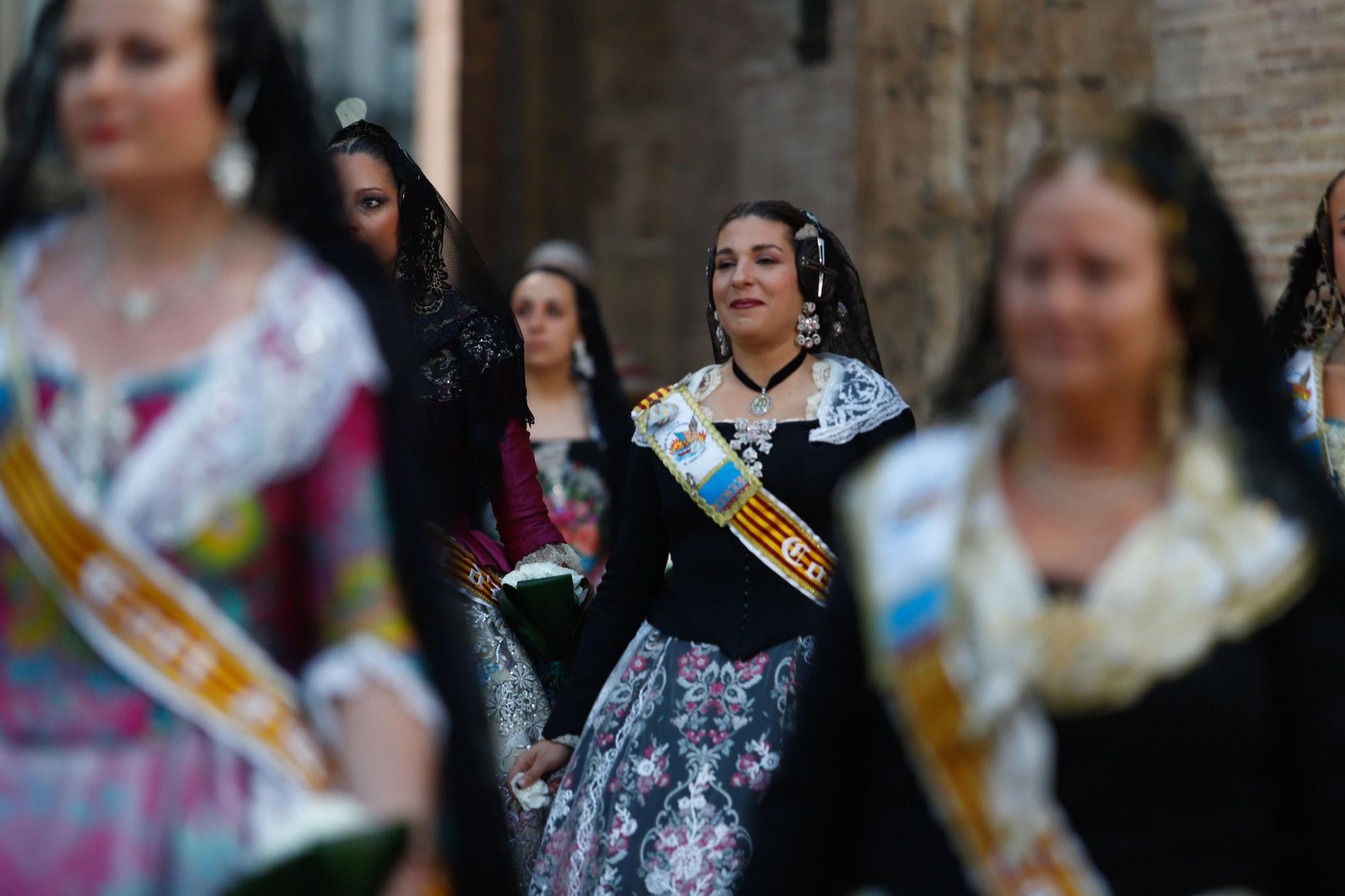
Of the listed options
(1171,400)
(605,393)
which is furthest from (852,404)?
(605,393)

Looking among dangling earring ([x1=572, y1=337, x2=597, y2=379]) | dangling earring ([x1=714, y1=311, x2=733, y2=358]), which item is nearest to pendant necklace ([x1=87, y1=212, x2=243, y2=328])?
dangling earring ([x1=714, y1=311, x2=733, y2=358])

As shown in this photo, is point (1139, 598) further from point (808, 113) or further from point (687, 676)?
point (808, 113)

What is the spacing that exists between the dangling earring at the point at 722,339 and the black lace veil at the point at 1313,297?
4.26 feet

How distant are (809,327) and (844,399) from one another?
0.28m

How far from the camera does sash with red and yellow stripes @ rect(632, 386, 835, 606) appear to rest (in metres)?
4.65

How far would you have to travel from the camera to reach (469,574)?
5.10 m

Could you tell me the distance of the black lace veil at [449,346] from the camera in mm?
4973

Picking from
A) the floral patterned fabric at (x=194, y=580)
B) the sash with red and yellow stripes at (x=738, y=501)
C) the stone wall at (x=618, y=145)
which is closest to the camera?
the floral patterned fabric at (x=194, y=580)

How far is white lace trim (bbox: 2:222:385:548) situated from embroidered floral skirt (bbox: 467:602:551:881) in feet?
9.09

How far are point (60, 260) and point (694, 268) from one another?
972 centimetres

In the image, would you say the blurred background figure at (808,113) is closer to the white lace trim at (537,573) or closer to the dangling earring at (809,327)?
the dangling earring at (809,327)

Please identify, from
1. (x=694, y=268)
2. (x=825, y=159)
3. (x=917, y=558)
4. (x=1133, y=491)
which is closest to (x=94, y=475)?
(x=917, y=558)

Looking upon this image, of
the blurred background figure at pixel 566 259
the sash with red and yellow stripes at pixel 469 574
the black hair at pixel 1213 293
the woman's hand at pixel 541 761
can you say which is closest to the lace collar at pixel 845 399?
the sash with red and yellow stripes at pixel 469 574

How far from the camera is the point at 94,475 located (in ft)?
7.32
